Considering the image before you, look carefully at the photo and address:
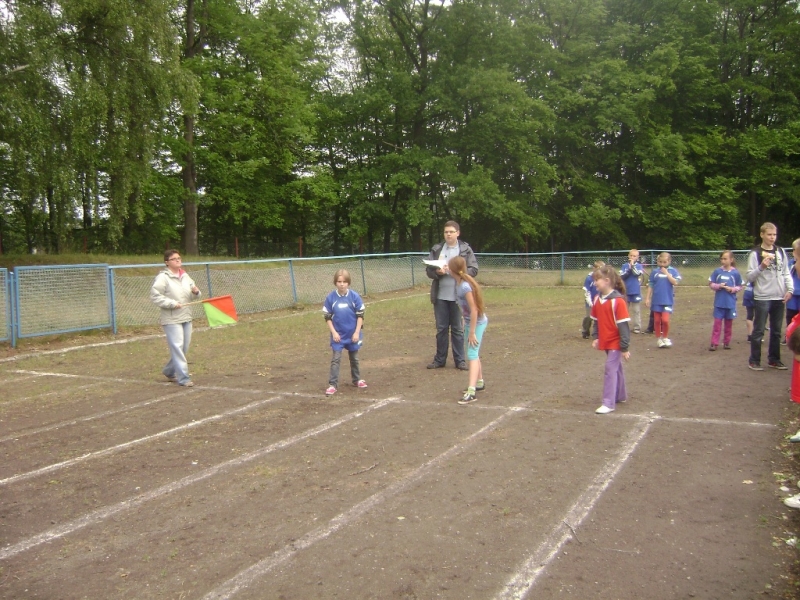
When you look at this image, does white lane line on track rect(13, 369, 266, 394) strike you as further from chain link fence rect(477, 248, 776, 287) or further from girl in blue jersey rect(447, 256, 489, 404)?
chain link fence rect(477, 248, 776, 287)

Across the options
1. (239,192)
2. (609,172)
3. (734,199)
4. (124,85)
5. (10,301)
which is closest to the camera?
(10,301)

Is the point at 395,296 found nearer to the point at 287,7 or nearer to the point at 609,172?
the point at 287,7

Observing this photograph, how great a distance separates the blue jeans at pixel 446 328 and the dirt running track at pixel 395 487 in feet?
1.20

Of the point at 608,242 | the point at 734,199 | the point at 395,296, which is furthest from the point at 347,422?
the point at 734,199

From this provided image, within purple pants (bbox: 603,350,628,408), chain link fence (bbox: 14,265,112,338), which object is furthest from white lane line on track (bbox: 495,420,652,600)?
chain link fence (bbox: 14,265,112,338)

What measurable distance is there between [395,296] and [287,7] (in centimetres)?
2081

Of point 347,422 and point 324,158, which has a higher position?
point 324,158

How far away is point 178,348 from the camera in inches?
351

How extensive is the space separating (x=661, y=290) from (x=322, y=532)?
916 cm

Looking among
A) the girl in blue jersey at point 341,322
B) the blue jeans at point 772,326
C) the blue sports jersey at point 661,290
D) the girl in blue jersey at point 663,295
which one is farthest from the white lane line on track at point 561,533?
the blue sports jersey at point 661,290

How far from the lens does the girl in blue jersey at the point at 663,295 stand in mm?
11539

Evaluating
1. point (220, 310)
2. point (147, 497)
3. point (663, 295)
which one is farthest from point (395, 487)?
point (663, 295)

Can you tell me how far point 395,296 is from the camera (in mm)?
22844

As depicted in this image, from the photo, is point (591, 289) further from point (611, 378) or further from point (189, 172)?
point (189, 172)
